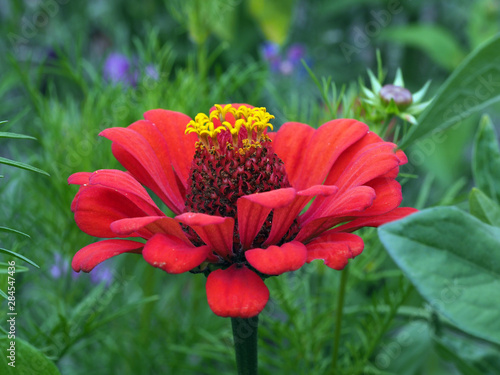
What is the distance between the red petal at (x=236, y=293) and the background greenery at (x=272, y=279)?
0.08 m

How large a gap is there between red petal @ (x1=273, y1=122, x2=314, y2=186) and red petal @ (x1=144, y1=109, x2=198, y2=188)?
0.24ft

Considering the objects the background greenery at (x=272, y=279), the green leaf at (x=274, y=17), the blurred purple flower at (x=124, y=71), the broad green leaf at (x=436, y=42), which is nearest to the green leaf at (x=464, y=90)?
the background greenery at (x=272, y=279)

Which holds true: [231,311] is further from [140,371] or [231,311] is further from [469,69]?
[140,371]

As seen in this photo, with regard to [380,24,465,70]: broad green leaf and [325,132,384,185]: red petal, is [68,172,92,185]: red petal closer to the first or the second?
[325,132,384,185]: red petal

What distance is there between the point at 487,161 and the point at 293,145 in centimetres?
17

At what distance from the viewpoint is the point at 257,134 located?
17.3 inches

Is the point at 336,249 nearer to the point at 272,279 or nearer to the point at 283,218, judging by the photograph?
the point at 283,218

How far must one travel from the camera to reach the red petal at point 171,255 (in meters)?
0.32

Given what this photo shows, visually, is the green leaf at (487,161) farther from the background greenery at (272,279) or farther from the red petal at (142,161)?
the red petal at (142,161)

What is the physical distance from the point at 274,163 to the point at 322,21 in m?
1.10

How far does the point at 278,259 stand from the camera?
32cm

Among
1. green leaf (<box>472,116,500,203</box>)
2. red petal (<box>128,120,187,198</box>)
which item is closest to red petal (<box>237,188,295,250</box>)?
red petal (<box>128,120,187,198</box>)

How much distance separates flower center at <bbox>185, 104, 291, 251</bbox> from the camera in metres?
0.42

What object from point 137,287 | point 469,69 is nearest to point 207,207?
point 469,69
